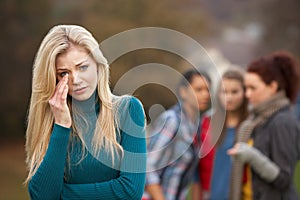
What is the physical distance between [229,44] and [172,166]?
64.2ft

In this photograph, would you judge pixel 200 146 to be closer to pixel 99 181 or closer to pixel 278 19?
pixel 99 181

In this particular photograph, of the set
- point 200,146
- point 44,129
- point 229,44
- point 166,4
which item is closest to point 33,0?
point 166,4

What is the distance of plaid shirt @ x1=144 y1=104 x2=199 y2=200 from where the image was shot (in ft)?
16.6

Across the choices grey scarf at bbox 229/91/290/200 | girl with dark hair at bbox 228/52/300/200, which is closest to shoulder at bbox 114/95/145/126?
girl with dark hair at bbox 228/52/300/200

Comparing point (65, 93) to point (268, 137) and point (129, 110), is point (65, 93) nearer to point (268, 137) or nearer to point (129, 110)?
point (129, 110)

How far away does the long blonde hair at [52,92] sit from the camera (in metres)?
2.69

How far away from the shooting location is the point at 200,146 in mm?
5652

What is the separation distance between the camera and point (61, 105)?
265 cm

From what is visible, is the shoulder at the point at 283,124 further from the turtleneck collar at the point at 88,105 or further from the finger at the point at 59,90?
the finger at the point at 59,90

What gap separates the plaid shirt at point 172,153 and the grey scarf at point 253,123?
402 mm

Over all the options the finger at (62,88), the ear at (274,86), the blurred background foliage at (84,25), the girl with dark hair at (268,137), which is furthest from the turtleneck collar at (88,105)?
the blurred background foliage at (84,25)

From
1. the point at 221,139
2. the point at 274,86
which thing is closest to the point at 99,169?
the point at 274,86

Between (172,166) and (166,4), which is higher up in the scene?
(166,4)

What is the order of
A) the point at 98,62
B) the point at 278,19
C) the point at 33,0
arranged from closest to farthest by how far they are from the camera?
the point at 98,62, the point at 33,0, the point at 278,19
